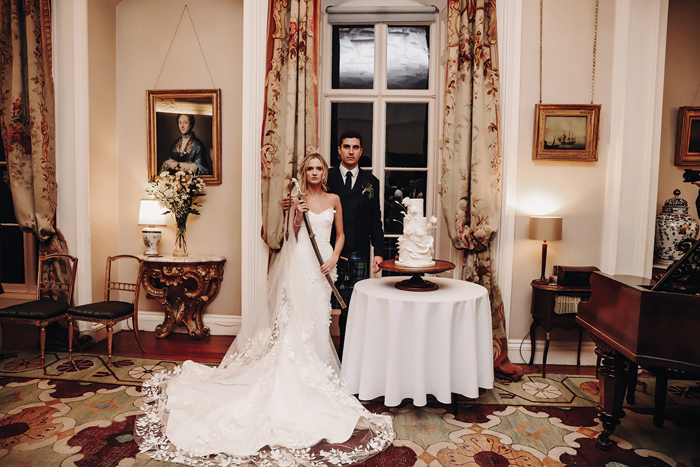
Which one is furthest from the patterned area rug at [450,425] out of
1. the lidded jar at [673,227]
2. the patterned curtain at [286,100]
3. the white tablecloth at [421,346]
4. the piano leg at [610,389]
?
the patterned curtain at [286,100]

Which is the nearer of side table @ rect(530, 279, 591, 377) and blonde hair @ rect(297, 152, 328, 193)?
blonde hair @ rect(297, 152, 328, 193)

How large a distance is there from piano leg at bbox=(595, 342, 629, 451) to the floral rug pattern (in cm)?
11

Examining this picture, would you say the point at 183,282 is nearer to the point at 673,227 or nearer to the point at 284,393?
the point at 284,393

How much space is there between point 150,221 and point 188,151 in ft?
2.89

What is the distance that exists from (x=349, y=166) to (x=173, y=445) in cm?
234

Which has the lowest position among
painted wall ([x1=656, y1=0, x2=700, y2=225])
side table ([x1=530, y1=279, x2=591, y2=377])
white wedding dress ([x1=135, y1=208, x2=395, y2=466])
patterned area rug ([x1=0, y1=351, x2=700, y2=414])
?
patterned area rug ([x1=0, y1=351, x2=700, y2=414])

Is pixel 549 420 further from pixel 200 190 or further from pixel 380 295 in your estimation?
pixel 200 190

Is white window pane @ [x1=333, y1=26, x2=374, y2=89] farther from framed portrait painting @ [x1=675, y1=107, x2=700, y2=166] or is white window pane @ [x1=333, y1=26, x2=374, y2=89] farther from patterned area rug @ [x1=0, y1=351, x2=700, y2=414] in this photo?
patterned area rug @ [x1=0, y1=351, x2=700, y2=414]

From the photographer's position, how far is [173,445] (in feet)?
8.05

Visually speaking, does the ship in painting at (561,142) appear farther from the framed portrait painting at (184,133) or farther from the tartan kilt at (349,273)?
the framed portrait painting at (184,133)

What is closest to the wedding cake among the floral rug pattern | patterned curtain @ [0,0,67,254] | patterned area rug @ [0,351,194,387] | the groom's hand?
the groom's hand

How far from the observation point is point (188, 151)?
15.5 ft

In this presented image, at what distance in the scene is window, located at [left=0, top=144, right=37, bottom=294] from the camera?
4.68 m

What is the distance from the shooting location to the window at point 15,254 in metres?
4.68
